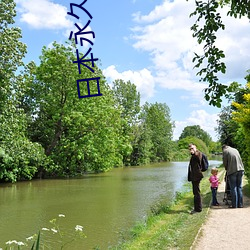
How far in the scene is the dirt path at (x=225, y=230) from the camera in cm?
648

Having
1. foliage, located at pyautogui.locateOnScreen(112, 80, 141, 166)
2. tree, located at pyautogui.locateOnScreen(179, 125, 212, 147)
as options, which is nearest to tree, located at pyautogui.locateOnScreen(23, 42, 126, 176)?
foliage, located at pyautogui.locateOnScreen(112, 80, 141, 166)

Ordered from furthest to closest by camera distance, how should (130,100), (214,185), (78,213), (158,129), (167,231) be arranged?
(158,129) → (130,100) → (78,213) → (214,185) → (167,231)

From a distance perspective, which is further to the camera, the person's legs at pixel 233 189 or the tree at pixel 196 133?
the tree at pixel 196 133

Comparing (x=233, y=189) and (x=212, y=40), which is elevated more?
(x=212, y=40)

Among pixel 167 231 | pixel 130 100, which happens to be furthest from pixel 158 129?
pixel 167 231

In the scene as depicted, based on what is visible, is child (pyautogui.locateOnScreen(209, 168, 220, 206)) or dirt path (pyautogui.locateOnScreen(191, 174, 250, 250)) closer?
dirt path (pyautogui.locateOnScreen(191, 174, 250, 250))

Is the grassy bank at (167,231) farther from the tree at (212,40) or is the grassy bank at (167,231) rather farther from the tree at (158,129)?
the tree at (158,129)

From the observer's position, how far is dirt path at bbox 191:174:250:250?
648 centimetres

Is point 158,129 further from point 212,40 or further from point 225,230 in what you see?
point 212,40

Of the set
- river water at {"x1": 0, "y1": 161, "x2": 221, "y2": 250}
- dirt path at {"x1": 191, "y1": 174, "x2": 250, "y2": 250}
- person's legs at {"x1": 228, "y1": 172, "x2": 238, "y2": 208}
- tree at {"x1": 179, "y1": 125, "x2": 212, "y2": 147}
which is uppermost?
tree at {"x1": 179, "y1": 125, "x2": 212, "y2": 147}

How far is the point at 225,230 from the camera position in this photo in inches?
297

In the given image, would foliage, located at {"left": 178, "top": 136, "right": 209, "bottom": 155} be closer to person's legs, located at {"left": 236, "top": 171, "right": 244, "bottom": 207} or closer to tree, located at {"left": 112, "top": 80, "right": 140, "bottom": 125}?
tree, located at {"left": 112, "top": 80, "right": 140, "bottom": 125}

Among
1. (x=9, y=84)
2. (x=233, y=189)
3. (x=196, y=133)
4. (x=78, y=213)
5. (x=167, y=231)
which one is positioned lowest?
(x=78, y=213)

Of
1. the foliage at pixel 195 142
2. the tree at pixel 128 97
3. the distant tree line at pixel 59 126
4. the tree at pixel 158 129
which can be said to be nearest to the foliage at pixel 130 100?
the tree at pixel 128 97
